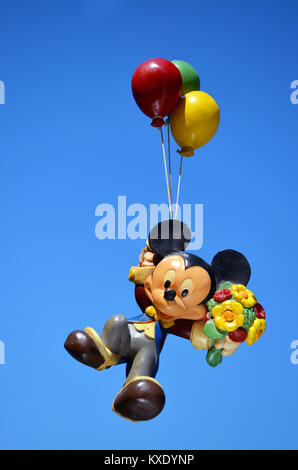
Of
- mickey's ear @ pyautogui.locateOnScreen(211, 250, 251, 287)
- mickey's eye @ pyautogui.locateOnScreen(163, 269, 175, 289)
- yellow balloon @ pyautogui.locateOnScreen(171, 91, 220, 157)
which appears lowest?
mickey's eye @ pyautogui.locateOnScreen(163, 269, 175, 289)

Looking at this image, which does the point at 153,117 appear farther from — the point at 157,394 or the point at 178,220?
the point at 157,394

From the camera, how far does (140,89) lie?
4.84 metres

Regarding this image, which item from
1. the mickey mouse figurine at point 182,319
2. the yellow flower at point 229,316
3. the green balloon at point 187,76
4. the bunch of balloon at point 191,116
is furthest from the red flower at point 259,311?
the green balloon at point 187,76

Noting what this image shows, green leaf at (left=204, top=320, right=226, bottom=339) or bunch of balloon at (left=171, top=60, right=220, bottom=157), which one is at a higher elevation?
bunch of balloon at (left=171, top=60, right=220, bottom=157)

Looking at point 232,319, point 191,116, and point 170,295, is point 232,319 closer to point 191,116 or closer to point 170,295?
point 170,295

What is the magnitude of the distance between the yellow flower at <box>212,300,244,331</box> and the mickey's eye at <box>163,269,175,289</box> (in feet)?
1.52

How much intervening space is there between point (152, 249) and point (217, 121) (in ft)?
4.58

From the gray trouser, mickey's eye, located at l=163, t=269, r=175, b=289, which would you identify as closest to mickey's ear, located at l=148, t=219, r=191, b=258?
mickey's eye, located at l=163, t=269, r=175, b=289

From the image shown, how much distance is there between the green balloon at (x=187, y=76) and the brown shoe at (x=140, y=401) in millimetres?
2815

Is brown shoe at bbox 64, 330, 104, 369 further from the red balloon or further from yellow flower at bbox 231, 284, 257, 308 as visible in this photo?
the red balloon

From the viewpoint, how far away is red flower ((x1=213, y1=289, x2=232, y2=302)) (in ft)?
14.6

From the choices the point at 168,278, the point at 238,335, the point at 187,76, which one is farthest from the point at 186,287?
the point at 187,76

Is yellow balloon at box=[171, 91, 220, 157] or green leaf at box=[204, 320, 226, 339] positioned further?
yellow balloon at box=[171, 91, 220, 157]
